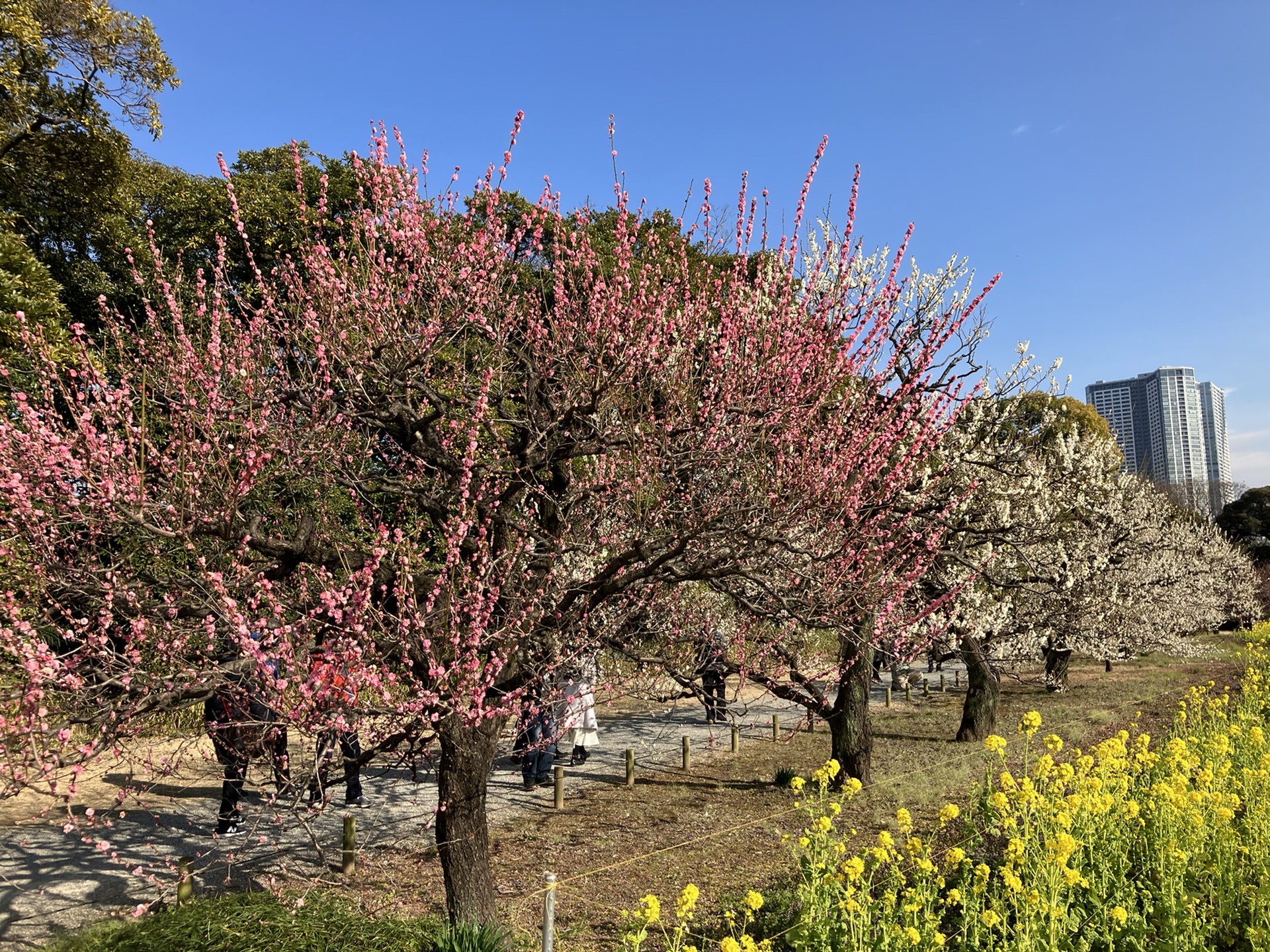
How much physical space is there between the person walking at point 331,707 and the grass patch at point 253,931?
0.68 m

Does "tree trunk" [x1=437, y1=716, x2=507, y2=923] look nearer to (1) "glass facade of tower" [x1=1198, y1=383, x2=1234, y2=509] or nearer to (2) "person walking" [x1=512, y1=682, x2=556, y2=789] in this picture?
(2) "person walking" [x1=512, y1=682, x2=556, y2=789]

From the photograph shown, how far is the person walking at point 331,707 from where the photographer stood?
4148 millimetres

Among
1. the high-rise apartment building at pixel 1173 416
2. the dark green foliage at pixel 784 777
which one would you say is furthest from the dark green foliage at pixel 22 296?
the high-rise apartment building at pixel 1173 416

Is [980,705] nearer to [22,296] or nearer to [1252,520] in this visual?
[22,296]

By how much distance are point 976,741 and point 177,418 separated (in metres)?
13.9

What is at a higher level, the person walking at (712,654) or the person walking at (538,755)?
the person walking at (712,654)

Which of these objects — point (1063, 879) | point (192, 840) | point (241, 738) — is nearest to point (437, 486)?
point (241, 738)

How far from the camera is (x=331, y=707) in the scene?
436 centimetres

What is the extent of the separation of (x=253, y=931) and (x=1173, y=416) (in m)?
157

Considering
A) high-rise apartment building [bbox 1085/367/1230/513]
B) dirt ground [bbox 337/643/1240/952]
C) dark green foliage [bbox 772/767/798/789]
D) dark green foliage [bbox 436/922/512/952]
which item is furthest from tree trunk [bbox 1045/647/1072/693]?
high-rise apartment building [bbox 1085/367/1230/513]

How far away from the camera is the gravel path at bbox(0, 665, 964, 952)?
6.70m

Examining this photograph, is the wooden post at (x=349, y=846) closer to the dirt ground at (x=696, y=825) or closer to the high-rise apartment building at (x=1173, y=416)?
the dirt ground at (x=696, y=825)

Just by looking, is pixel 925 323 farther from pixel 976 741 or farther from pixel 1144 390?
pixel 1144 390

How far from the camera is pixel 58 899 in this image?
7215mm
